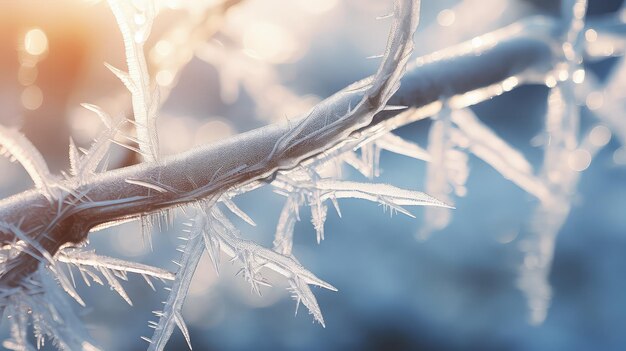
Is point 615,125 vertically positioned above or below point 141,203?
above

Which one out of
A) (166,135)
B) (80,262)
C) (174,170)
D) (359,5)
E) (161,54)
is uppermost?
(359,5)

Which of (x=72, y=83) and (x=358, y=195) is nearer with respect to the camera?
(x=358, y=195)

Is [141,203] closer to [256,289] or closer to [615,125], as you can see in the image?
[256,289]

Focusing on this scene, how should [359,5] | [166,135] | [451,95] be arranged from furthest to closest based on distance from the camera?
[359,5] → [166,135] → [451,95]

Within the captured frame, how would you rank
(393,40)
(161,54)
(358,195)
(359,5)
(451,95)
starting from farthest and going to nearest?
(359,5)
(161,54)
(451,95)
(358,195)
(393,40)

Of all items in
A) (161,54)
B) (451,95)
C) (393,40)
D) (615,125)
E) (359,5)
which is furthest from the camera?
(359,5)

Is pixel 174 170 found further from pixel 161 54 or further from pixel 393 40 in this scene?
pixel 161 54

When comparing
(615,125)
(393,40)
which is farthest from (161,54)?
(615,125)

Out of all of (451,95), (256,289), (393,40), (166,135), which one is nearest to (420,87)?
(451,95)

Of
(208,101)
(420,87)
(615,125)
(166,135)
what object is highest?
(208,101)
